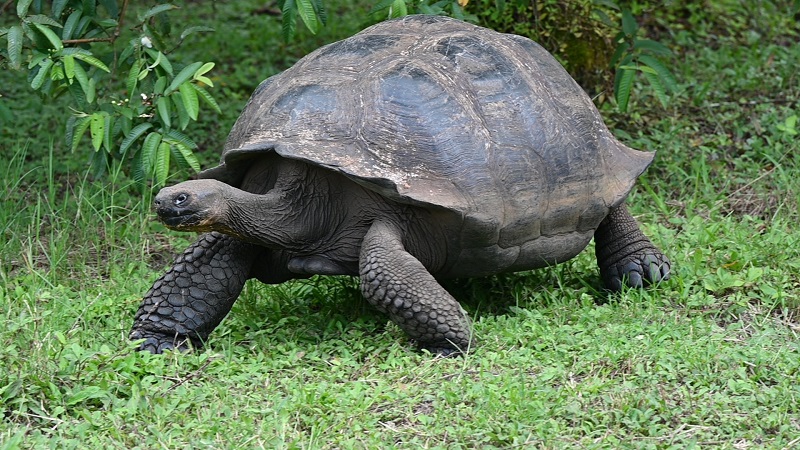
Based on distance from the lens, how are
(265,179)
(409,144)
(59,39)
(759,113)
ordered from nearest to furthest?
(409,144) < (265,179) < (59,39) < (759,113)

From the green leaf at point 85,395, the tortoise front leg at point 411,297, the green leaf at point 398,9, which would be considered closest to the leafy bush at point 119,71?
the green leaf at point 398,9

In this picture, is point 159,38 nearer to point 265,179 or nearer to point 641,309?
point 265,179

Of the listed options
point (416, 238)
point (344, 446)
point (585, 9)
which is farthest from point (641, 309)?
point (585, 9)

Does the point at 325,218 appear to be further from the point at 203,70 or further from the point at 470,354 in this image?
the point at 203,70

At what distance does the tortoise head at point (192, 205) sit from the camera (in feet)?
13.1

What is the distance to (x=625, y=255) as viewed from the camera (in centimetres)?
507

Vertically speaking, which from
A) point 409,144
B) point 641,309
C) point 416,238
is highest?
point 409,144

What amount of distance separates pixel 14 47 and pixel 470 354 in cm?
243

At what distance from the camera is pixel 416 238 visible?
4480mm

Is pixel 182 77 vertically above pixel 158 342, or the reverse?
pixel 182 77

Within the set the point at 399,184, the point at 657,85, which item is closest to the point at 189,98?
the point at 399,184

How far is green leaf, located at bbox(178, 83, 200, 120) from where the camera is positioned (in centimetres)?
485

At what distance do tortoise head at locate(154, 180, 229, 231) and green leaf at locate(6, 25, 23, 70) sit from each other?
126cm

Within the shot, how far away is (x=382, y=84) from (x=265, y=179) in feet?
2.13
